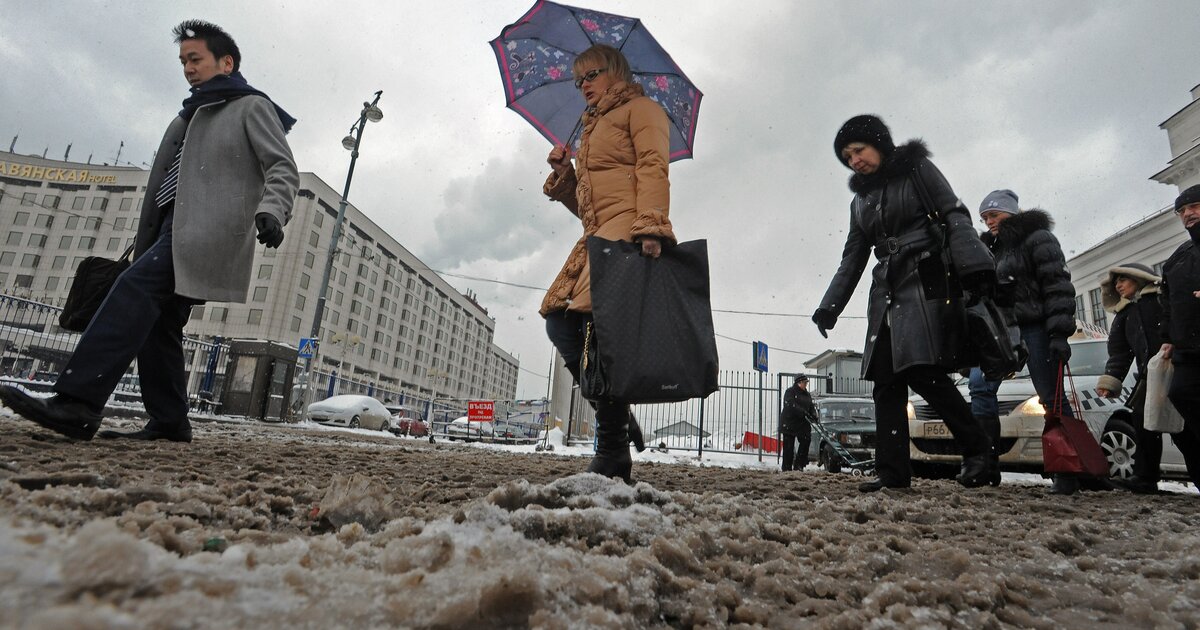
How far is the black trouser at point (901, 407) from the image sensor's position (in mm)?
2863

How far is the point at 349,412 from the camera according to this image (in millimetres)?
15586

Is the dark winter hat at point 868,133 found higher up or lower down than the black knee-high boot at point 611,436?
higher up

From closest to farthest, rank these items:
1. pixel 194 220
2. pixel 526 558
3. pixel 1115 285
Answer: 1. pixel 526 558
2. pixel 194 220
3. pixel 1115 285

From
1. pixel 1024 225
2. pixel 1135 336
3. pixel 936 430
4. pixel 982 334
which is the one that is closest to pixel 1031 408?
pixel 936 430

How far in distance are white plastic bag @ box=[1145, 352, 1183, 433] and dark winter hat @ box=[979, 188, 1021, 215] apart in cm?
120

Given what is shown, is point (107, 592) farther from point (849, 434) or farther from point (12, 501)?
point (849, 434)

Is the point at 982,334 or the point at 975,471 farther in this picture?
the point at 975,471

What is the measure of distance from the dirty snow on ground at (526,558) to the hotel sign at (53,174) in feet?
227

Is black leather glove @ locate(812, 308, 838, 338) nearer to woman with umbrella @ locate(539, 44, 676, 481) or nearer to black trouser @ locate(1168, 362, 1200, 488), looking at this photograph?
woman with umbrella @ locate(539, 44, 676, 481)

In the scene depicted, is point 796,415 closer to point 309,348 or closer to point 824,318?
point 824,318

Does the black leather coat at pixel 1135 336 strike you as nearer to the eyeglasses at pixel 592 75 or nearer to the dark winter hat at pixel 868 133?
the dark winter hat at pixel 868 133

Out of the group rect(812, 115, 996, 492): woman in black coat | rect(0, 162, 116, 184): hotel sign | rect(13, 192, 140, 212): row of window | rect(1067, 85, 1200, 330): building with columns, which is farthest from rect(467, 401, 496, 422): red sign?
rect(0, 162, 116, 184): hotel sign

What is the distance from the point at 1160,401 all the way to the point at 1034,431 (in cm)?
166

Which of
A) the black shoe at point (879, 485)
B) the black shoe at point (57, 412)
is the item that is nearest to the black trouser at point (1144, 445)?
the black shoe at point (879, 485)
